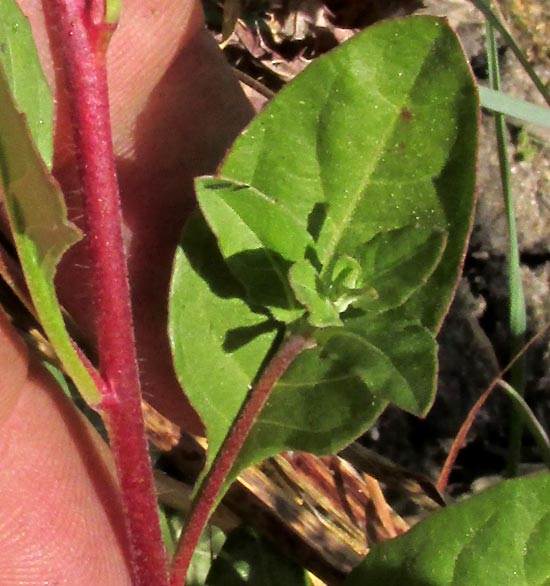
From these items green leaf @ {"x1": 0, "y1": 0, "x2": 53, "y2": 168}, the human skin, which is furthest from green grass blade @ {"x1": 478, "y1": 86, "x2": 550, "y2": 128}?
green leaf @ {"x1": 0, "y1": 0, "x2": 53, "y2": 168}

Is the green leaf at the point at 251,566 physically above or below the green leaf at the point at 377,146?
below

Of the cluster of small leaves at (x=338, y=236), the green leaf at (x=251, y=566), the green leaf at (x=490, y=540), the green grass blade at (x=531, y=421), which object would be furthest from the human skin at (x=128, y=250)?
the green grass blade at (x=531, y=421)

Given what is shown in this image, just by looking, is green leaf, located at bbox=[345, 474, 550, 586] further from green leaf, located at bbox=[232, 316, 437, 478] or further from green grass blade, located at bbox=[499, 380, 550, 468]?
green grass blade, located at bbox=[499, 380, 550, 468]

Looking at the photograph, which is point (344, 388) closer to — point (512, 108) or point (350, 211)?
point (350, 211)

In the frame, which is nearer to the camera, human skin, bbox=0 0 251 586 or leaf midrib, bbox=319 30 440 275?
leaf midrib, bbox=319 30 440 275

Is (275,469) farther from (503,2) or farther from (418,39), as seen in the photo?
(503,2)

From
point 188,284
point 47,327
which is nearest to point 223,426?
point 188,284

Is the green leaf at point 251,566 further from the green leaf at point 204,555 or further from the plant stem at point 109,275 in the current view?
the plant stem at point 109,275

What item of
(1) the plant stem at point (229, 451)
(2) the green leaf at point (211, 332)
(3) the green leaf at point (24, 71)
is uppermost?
(3) the green leaf at point (24, 71)
